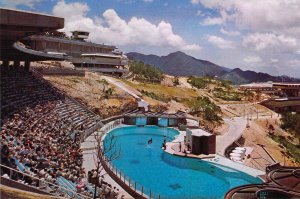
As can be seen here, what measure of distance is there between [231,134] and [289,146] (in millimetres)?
12035

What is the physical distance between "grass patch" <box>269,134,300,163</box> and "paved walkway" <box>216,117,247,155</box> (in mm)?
5705

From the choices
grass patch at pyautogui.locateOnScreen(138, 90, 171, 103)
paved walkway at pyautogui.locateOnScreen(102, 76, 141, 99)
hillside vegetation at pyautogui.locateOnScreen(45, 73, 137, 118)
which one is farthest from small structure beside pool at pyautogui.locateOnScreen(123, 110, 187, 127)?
grass patch at pyautogui.locateOnScreen(138, 90, 171, 103)

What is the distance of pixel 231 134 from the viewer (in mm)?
55125

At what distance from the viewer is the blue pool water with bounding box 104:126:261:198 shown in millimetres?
29766

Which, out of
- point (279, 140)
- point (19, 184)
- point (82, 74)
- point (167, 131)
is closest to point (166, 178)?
point (19, 184)


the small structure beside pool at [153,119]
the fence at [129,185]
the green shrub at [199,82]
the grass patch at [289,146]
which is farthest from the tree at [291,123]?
the fence at [129,185]

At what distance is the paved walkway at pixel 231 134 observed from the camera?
46447 mm

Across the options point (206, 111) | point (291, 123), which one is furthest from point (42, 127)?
point (291, 123)

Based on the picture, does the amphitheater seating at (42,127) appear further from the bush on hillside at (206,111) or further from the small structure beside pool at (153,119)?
the bush on hillside at (206,111)

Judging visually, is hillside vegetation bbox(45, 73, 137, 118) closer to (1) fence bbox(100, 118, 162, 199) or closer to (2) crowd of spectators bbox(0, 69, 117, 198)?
(2) crowd of spectators bbox(0, 69, 117, 198)

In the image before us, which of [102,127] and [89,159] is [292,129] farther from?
[89,159]

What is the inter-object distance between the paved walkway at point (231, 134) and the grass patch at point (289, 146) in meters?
5.70

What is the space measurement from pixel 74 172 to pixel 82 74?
46659mm

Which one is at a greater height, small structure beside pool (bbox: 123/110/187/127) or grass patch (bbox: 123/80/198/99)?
grass patch (bbox: 123/80/198/99)
